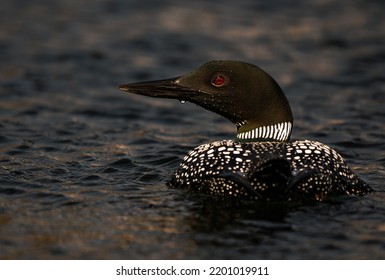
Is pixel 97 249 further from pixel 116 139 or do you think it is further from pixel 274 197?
pixel 116 139

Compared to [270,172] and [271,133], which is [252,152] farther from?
[271,133]

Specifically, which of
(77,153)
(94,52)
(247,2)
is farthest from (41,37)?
(77,153)

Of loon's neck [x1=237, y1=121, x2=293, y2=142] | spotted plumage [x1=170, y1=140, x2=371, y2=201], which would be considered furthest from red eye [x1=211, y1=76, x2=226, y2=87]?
spotted plumage [x1=170, y1=140, x2=371, y2=201]

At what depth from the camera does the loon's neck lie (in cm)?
620

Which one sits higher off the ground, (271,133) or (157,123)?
(271,133)

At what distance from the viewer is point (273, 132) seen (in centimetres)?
621

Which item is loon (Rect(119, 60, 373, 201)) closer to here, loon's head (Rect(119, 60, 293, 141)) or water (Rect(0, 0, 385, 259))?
loon's head (Rect(119, 60, 293, 141))

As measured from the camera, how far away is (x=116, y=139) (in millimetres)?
7941

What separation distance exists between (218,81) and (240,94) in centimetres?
19

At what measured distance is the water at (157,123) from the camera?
17.8ft

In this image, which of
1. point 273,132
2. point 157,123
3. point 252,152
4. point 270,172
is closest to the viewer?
point 270,172

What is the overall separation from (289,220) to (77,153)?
7.79 feet


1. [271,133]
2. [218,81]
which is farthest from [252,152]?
[218,81]

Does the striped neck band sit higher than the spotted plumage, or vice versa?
the striped neck band
